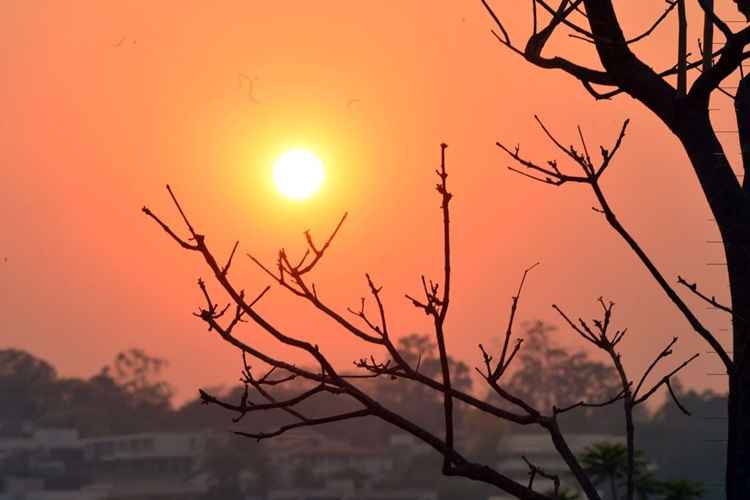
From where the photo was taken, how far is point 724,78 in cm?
381

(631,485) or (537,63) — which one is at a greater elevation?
(537,63)

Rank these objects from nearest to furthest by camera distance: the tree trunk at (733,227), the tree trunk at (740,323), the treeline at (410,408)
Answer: the tree trunk at (740,323) → the tree trunk at (733,227) → the treeline at (410,408)

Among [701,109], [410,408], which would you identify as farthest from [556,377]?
[701,109]

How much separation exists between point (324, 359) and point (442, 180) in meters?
0.47

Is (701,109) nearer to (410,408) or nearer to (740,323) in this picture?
(740,323)

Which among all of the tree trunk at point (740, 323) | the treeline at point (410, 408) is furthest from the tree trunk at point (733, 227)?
the treeline at point (410, 408)

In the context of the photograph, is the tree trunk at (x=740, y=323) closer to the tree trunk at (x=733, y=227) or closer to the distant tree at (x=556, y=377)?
the tree trunk at (x=733, y=227)

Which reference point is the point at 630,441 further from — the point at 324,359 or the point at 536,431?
the point at 536,431

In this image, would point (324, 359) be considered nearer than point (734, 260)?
Yes

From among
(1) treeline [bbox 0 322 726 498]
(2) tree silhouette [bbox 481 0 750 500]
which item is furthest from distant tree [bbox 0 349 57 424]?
(2) tree silhouette [bbox 481 0 750 500]

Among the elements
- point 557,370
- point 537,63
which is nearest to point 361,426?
point 557,370

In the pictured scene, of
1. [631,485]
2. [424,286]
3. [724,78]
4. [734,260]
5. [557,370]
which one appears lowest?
[631,485]

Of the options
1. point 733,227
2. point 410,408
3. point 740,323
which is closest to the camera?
point 740,323

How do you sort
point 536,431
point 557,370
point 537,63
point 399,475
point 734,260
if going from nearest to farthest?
point 734,260
point 537,63
point 399,475
point 536,431
point 557,370
